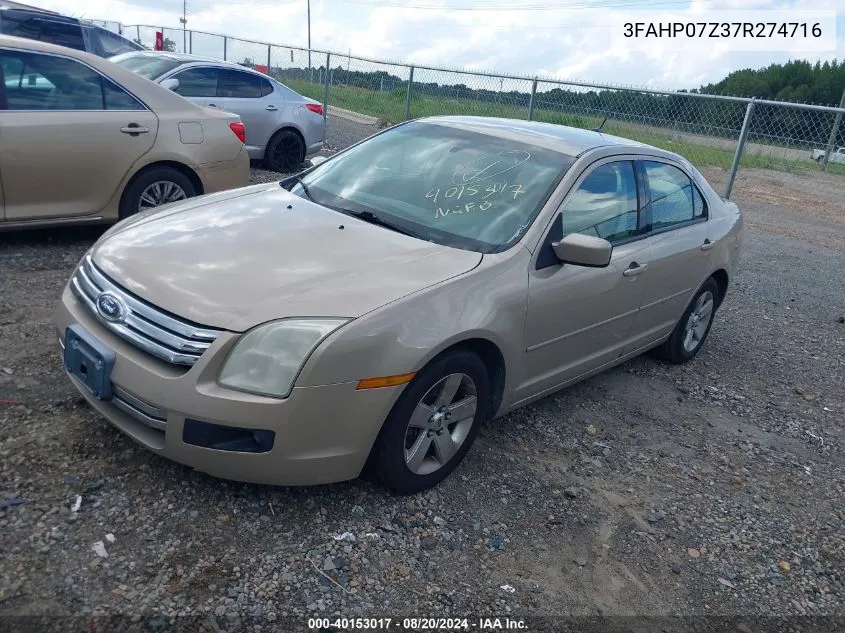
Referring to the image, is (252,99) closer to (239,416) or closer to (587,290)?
(587,290)

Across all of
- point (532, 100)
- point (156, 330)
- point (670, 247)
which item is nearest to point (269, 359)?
point (156, 330)

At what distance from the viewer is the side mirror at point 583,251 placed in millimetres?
3486

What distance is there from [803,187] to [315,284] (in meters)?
11.6

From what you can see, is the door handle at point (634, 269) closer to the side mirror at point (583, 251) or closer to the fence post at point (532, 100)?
the side mirror at point (583, 251)

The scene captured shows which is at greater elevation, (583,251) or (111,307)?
(583,251)

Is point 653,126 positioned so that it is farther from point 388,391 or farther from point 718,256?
point 388,391

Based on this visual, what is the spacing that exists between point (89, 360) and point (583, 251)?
2.21 meters

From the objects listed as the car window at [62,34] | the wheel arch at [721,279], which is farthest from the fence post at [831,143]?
the car window at [62,34]

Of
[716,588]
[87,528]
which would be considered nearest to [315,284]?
[87,528]

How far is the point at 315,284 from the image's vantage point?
2.96 meters

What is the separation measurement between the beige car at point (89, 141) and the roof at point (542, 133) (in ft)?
8.18

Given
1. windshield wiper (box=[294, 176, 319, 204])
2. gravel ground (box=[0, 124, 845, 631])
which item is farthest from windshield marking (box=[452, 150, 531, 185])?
gravel ground (box=[0, 124, 845, 631])

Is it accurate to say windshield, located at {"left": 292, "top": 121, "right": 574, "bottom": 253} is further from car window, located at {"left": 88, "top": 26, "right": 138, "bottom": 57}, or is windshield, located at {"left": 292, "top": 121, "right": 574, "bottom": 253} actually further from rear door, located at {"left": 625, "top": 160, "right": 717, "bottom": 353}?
car window, located at {"left": 88, "top": 26, "right": 138, "bottom": 57}

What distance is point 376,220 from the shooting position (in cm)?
369
